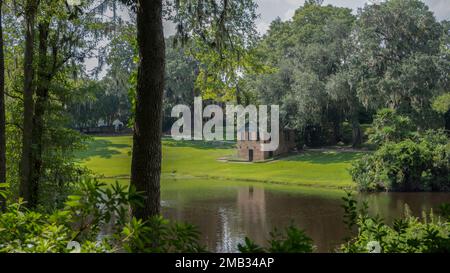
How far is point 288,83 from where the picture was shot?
45469 millimetres

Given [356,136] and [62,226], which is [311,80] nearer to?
[356,136]

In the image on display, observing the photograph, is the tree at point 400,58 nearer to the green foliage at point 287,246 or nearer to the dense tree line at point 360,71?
the dense tree line at point 360,71

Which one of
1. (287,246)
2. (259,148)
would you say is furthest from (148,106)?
(259,148)

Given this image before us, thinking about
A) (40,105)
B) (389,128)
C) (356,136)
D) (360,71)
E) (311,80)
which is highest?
(360,71)

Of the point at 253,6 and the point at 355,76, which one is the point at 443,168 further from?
the point at 253,6

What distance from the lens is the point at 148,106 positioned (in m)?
5.09

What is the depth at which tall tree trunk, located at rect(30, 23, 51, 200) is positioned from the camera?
14852 millimetres

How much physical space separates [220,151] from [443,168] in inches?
1042

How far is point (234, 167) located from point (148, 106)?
35.8m

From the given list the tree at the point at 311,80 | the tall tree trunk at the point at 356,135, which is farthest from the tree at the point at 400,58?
the tall tree trunk at the point at 356,135

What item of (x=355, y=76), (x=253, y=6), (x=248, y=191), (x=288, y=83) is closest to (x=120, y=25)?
(x=253, y=6)

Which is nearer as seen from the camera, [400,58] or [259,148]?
[400,58]

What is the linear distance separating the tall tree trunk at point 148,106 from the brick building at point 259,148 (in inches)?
1491

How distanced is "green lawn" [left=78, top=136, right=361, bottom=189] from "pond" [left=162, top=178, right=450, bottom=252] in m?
2.36
